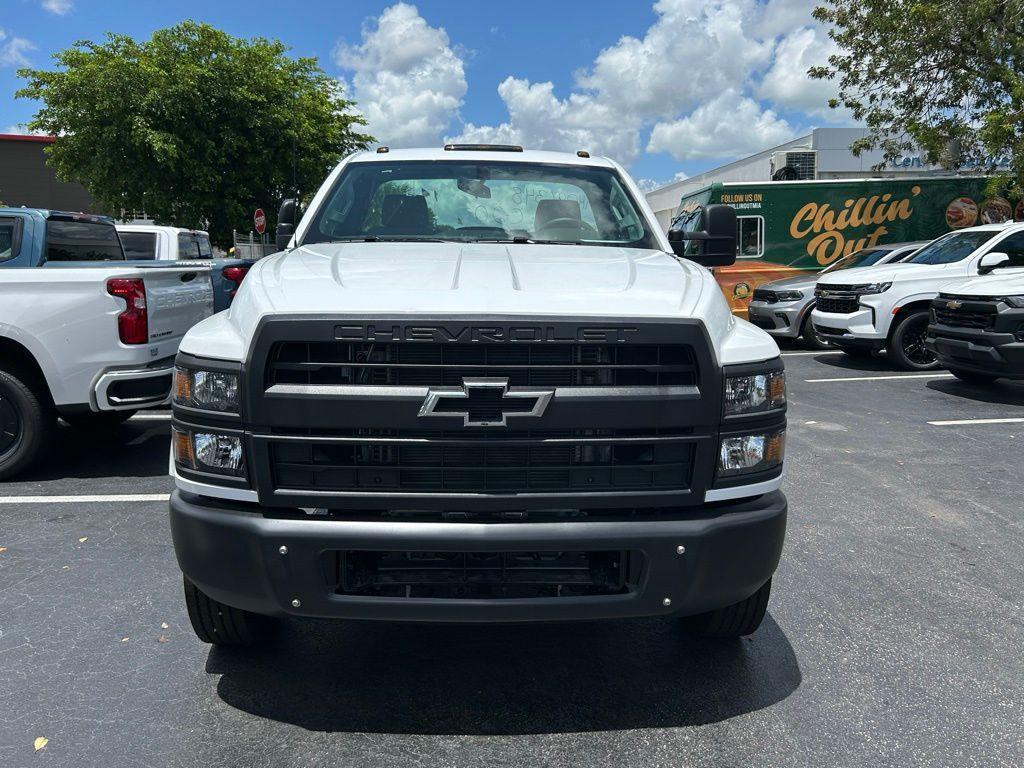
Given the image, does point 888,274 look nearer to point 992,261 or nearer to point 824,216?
point 992,261

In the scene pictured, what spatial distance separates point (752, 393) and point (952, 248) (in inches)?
403

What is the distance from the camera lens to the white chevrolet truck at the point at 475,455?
2389 mm

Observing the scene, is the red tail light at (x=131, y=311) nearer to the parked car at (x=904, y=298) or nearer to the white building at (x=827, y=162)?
the parked car at (x=904, y=298)

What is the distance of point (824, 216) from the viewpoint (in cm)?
1475

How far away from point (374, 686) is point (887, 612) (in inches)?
89.2

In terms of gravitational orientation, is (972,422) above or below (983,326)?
below

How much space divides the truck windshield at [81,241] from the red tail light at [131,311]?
1513 mm

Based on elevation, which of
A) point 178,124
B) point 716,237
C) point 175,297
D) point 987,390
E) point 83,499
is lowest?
point 83,499

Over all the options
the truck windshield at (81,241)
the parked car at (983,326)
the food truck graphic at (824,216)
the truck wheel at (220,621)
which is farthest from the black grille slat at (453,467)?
the food truck graphic at (824,216)

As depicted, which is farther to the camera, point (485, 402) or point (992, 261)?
point (992, 261)

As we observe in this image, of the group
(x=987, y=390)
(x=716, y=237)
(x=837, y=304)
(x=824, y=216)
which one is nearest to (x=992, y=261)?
(x=987, y=390)

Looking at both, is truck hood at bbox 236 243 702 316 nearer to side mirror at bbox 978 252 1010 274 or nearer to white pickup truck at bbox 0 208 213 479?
white pickup truck at bbox 0 208 213 479

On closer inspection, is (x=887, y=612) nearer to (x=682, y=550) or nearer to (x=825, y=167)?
(x=682, y=550)

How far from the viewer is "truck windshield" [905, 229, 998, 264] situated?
1075 cm
